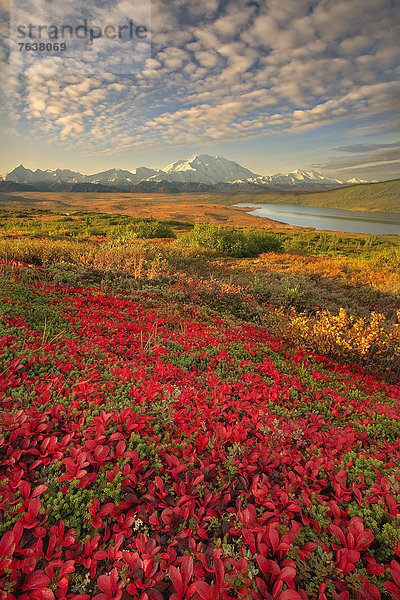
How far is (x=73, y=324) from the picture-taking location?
558 centimetres

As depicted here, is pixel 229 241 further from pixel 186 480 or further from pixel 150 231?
pixel 186 480

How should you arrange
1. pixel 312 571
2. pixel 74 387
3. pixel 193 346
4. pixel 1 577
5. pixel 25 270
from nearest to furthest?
pixel 1 577 → pixel 312 571 → pixel 74 387 → pixel 193 346 → pixel 25 270

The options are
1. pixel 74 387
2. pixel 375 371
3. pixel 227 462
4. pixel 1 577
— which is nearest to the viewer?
pixel 1 577

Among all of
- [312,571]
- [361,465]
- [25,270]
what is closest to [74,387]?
[312,571]

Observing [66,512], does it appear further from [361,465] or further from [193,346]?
[193,346]

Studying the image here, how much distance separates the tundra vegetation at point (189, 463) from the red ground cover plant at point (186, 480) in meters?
0.02

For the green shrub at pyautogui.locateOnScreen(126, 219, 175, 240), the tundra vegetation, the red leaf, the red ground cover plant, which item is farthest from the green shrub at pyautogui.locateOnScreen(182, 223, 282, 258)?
the red leaf

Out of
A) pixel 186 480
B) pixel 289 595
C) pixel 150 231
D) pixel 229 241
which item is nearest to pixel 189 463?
→ pixel 186 480

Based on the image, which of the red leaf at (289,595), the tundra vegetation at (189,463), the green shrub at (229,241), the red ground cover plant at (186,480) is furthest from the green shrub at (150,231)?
the red leaf at (289,595)

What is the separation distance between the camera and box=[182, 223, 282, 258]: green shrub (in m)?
21.3

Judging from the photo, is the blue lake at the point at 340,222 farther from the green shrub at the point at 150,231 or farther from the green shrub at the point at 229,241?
the green shrub at the point at 229,241

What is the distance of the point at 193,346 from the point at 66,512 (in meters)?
3.36

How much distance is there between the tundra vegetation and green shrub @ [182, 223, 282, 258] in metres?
15.6

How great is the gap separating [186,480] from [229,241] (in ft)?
67.8
